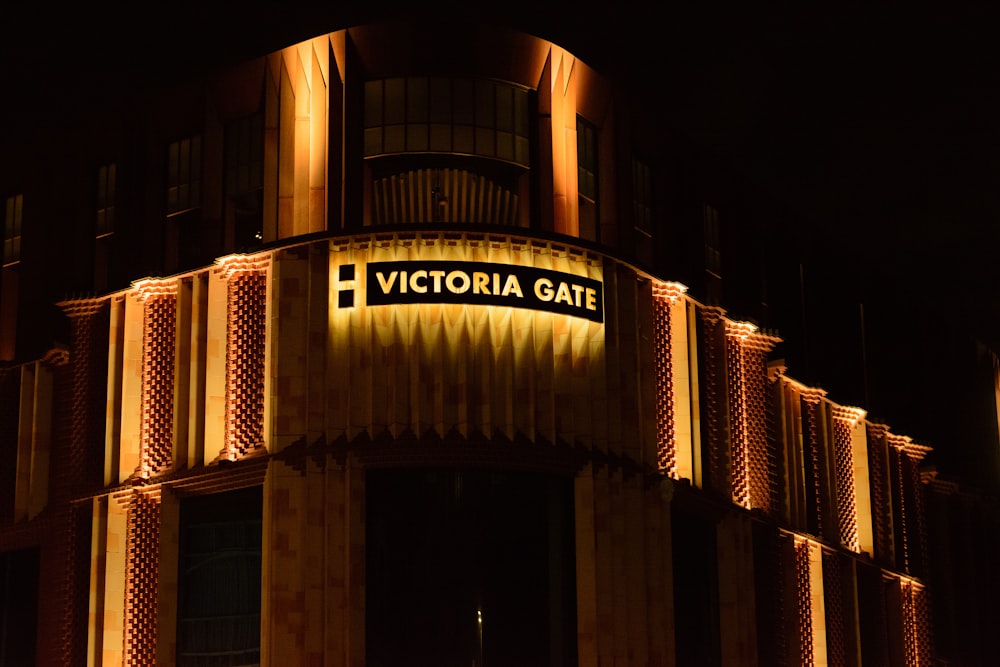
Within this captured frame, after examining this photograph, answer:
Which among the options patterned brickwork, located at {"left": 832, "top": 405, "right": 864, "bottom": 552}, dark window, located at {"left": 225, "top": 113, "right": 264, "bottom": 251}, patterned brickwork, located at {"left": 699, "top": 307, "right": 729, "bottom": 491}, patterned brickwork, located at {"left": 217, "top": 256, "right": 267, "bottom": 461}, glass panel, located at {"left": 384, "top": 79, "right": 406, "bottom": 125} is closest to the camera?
patterned brickwork, located at {"left": 217, "top": 256, "right": 267, "bottom": 461}

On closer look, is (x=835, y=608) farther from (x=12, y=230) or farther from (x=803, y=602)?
(x=12, y=230)

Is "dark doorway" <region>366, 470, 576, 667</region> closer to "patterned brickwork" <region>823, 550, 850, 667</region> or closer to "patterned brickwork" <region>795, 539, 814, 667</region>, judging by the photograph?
"patterned brickwork" <region>795, 539, 814, 667</region>

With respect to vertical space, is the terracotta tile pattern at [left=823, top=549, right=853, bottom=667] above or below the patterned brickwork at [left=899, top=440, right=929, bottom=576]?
below

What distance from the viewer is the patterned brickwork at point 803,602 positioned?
5950 centimetres

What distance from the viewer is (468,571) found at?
46.3 m

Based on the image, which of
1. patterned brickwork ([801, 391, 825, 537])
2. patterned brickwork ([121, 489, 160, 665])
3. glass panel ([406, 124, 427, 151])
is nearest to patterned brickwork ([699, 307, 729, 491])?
patterned brickwork ([801, 391, 825, 537])

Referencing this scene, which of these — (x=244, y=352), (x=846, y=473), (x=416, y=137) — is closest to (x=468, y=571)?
(x=244, y=352)

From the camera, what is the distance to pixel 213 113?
5259 centimetres

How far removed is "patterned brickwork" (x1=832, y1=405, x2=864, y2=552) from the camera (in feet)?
217

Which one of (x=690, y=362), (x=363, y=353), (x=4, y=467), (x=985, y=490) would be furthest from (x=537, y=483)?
(x=985, y=490)

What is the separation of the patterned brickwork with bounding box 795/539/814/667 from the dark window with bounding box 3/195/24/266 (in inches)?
1110

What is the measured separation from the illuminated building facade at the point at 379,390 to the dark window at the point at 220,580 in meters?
0.09

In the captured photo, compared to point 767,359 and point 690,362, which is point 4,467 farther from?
point 767,359

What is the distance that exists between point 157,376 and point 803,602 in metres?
23.6
